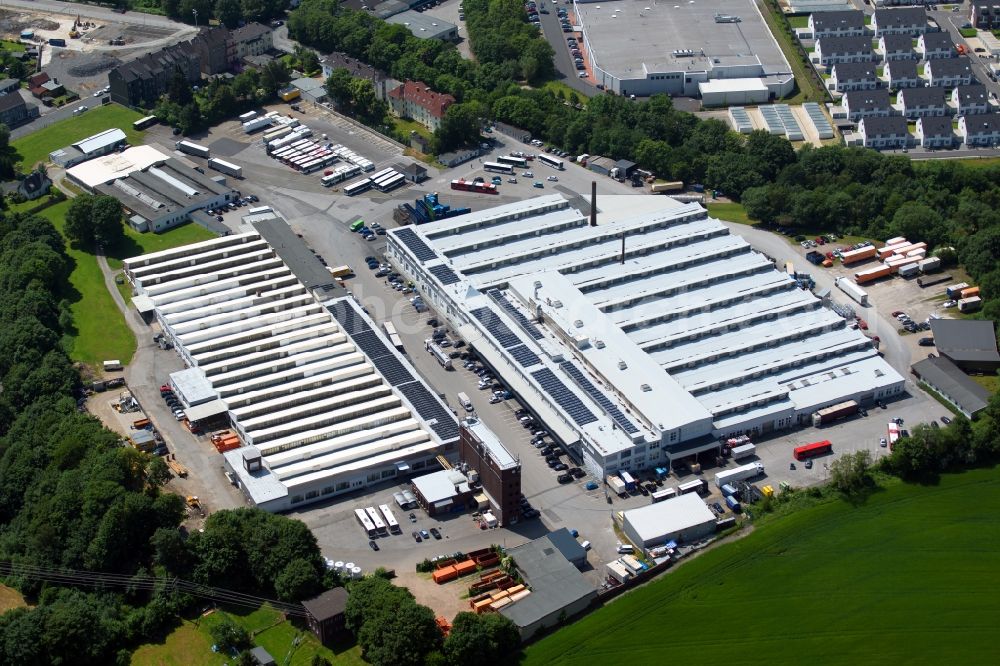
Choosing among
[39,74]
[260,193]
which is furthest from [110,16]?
[260,193]

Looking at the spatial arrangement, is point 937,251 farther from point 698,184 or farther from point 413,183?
point 413,183

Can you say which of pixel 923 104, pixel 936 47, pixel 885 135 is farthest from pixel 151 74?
pixel 936 47

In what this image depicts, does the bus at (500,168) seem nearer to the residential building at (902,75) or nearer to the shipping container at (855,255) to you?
the shipping container at (855,255)

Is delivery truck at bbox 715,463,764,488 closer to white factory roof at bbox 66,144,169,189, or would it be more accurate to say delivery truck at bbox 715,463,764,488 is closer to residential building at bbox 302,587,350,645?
residential building at bbox 302,587,350,645

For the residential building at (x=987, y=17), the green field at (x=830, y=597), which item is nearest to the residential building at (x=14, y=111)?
the green field at (x=830, y=597)

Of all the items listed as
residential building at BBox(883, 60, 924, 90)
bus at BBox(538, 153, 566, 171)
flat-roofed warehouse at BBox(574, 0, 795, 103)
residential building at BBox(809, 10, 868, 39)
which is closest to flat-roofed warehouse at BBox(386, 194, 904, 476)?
bus at BBox(538, 153, 566, 171)

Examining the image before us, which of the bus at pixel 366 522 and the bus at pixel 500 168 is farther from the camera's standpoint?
the bus at pixel 500 168
